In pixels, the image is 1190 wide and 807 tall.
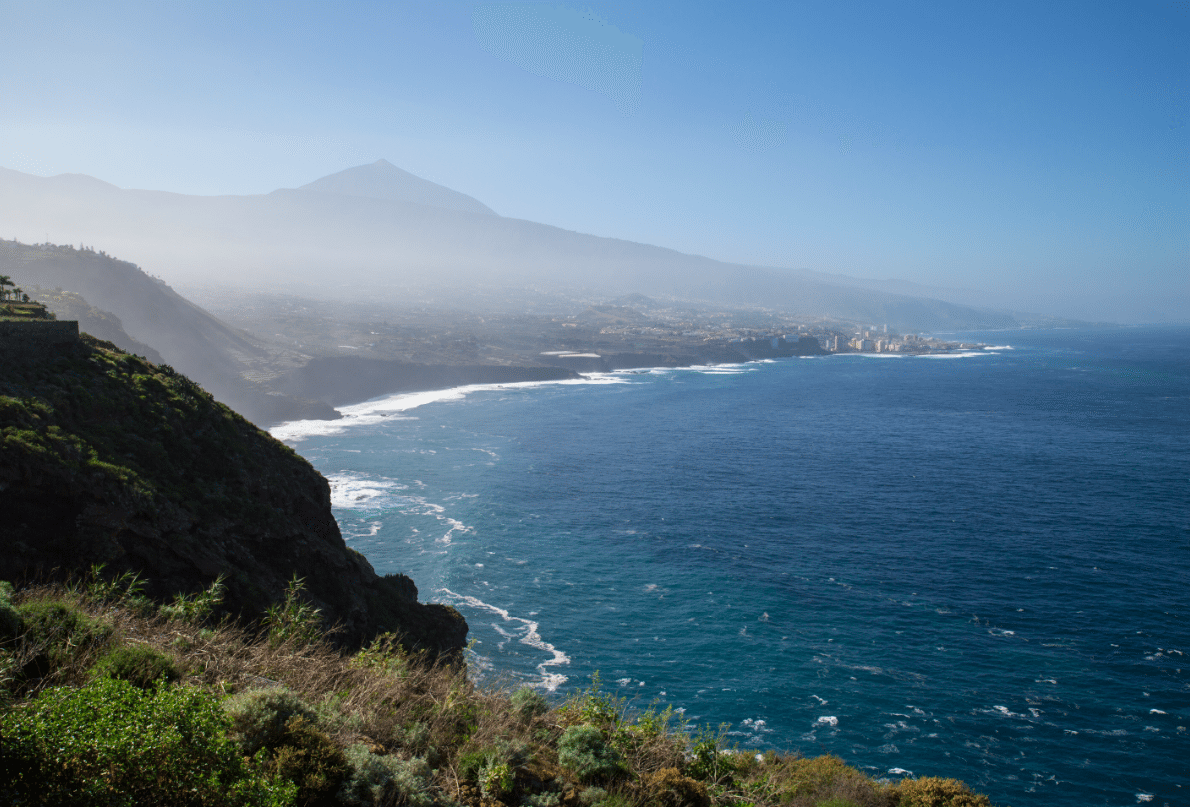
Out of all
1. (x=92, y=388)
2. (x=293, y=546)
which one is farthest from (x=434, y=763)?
(x=92, y=388)

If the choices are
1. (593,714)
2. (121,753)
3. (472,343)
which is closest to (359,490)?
(593,714)

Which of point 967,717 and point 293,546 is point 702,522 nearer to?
point 967,717

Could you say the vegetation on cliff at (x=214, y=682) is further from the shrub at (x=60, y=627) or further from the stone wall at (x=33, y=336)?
the stone wall at (x=33, y=336)

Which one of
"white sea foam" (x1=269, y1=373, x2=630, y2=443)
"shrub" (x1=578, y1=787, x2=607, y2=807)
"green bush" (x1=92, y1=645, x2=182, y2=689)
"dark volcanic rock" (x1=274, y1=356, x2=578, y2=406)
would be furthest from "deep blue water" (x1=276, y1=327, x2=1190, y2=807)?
"dark volcanic rock" (x1=274, y1=356, x2=578, y2=406)

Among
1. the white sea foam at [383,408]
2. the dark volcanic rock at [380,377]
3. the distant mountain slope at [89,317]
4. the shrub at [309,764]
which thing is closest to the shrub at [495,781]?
the shrub at [309,764]

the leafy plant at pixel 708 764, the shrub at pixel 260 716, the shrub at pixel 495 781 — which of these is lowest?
the leafy plant at pixel 708 764

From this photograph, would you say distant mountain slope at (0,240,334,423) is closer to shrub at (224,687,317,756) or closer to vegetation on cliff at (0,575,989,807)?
vegetation on cliff at (0,575,989,807)
